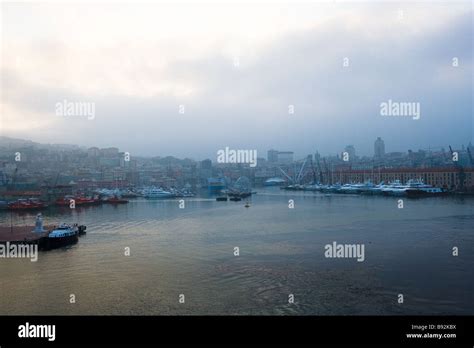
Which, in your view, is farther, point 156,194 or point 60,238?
point 156,194

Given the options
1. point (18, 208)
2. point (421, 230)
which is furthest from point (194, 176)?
point (421, 230)

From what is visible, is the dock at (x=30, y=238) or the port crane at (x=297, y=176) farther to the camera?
the port crane at (x=297, y=176)

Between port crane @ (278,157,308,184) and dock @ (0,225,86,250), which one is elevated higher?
port crane @ (278,157,308,184)

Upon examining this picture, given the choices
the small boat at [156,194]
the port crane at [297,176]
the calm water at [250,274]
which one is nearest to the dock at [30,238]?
the calm water at [250,274]

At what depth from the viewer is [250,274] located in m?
4.64

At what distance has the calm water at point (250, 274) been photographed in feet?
12.1

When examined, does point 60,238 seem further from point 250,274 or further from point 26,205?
point 26,205

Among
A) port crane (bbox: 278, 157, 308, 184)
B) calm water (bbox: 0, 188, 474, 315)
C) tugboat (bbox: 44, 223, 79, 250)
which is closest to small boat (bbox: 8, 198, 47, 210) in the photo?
calm water (bbox: 0, 188, 474, 315)

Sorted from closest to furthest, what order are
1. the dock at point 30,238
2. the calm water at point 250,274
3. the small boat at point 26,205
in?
1. the calm water at point 250,274
2. the dock at point 30,238
3. the small boat at point 26,205

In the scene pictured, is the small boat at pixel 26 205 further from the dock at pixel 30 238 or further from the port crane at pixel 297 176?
the port crane at pixel 297 176

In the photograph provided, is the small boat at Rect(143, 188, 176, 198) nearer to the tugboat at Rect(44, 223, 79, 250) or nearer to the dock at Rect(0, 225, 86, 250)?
the dock at Rect(0, 225, 86, 250)

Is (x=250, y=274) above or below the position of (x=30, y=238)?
below

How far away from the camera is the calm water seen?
3.68m

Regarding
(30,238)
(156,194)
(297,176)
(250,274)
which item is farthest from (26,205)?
(297,176)
